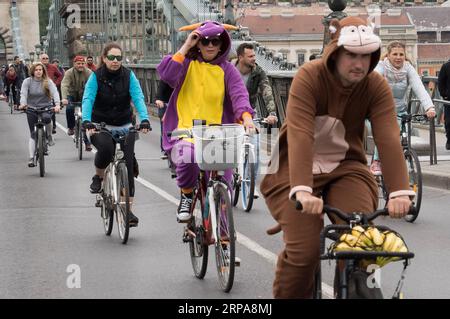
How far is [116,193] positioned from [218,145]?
2.80 m

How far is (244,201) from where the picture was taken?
12.6m

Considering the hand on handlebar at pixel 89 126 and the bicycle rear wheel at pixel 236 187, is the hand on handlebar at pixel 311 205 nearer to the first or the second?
the hand on handlebar at pixel 89 126

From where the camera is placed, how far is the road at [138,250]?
8.06m

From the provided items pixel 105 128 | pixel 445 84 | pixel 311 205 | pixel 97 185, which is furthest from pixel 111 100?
pixel 445 84

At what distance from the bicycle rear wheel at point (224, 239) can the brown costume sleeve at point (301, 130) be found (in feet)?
6.65

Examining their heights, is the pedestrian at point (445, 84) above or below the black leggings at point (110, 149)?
below

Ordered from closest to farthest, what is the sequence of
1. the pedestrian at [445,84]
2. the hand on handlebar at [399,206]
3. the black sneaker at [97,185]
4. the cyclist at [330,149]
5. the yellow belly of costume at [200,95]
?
the hand on handlebar at [399,206]
the cyclist at [330,149]
the yellow belly of costume at [200,95]
the black sneaker at [97,185]
the pedestrian at [445,84]

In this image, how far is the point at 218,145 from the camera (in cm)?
775

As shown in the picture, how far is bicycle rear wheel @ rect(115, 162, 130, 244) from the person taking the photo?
10031mm

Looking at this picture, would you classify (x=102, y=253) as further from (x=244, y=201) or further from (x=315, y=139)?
(x=315, y=139)

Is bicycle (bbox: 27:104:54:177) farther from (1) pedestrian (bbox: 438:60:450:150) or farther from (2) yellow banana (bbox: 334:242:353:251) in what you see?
(2) yellow banana (bbox: 334:242:353:251)

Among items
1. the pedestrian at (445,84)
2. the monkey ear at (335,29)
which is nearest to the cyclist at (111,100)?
the monkey ear at (335,29)

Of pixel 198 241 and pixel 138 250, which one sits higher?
pixel 198 241

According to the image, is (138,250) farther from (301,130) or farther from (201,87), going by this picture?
(301,130)
